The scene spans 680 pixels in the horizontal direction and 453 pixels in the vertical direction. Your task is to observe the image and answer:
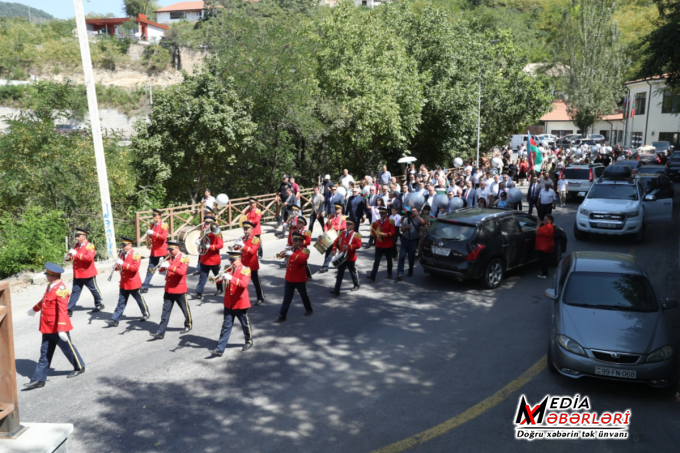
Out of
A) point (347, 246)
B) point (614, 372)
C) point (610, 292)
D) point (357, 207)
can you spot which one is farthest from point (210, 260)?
point (614, 372)

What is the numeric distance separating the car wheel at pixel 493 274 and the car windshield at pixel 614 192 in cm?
695

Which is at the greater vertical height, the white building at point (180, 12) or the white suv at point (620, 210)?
the white building at point (180, 12)

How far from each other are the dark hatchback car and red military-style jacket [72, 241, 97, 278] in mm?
6980

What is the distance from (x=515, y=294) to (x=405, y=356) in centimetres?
Answer: 434

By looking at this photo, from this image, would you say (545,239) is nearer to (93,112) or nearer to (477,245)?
(477,245)

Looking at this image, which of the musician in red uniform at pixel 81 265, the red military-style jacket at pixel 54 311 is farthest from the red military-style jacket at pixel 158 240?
the red military-style jacket at pixel 54 311

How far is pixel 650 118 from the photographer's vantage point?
5453 centimetres

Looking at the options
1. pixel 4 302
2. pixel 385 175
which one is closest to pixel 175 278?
pixel 4 302

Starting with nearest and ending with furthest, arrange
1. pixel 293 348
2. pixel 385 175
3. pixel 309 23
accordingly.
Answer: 1. pixel 293 348
2. pixel 385 175
3. pixel 309 23

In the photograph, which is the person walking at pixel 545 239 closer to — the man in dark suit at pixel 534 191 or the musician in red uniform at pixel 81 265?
the man in dark suit at pixel 534 191

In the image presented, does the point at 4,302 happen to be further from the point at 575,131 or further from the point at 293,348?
the point at 575,131

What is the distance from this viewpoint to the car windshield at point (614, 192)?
1720 centimetres

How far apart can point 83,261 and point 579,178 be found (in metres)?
21.6

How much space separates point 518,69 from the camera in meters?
38.2
